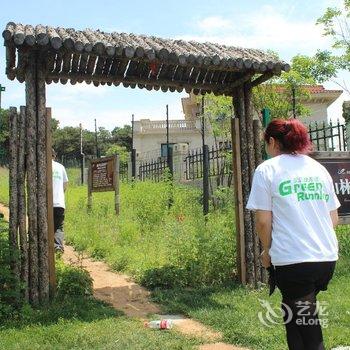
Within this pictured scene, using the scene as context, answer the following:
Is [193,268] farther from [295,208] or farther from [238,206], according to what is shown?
[295,208]

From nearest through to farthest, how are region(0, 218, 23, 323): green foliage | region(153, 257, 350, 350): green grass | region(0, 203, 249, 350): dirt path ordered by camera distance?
region(153, 257, 350, 350): green grass < region(0, 203, 249, 350): dirt path < region(0, 218, 23, 323): green foliage

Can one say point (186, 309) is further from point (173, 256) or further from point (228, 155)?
point (228, 155)

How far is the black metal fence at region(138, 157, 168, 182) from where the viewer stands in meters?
18.2

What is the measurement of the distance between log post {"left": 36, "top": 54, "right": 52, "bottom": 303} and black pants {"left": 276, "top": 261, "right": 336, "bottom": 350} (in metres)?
3.63

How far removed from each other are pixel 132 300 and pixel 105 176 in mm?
6673

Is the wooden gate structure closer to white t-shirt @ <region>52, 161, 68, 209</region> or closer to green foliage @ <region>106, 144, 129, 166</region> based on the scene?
white t-shirt @ <region>52, 161, 68, 209</region>

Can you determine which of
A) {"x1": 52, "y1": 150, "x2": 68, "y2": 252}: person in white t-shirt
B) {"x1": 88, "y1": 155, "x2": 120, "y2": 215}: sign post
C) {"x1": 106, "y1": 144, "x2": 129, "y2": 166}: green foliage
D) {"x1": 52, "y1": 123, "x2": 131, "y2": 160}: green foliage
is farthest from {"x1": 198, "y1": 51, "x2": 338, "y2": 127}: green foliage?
{"x1": 52, "y1": 123, "x2": 131, "y2": 160}: green foliage

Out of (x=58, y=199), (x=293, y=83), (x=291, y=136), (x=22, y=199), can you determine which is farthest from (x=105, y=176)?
(x=291, y=136)

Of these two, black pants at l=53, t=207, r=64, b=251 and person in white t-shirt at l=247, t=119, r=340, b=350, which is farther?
black pants at l=53, t=207, r=64, b=251

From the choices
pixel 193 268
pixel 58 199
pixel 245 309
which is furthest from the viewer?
pixel 58 199

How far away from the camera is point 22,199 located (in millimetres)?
5879

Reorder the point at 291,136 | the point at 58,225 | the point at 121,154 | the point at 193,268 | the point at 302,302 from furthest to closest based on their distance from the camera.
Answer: the point at 121,154 < the point at 58,225 < the point at 193,268 < the point at 291,136 < the point at 302,302

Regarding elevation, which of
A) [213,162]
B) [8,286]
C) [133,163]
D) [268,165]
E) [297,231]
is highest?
[133,163]

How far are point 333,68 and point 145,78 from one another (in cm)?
763
